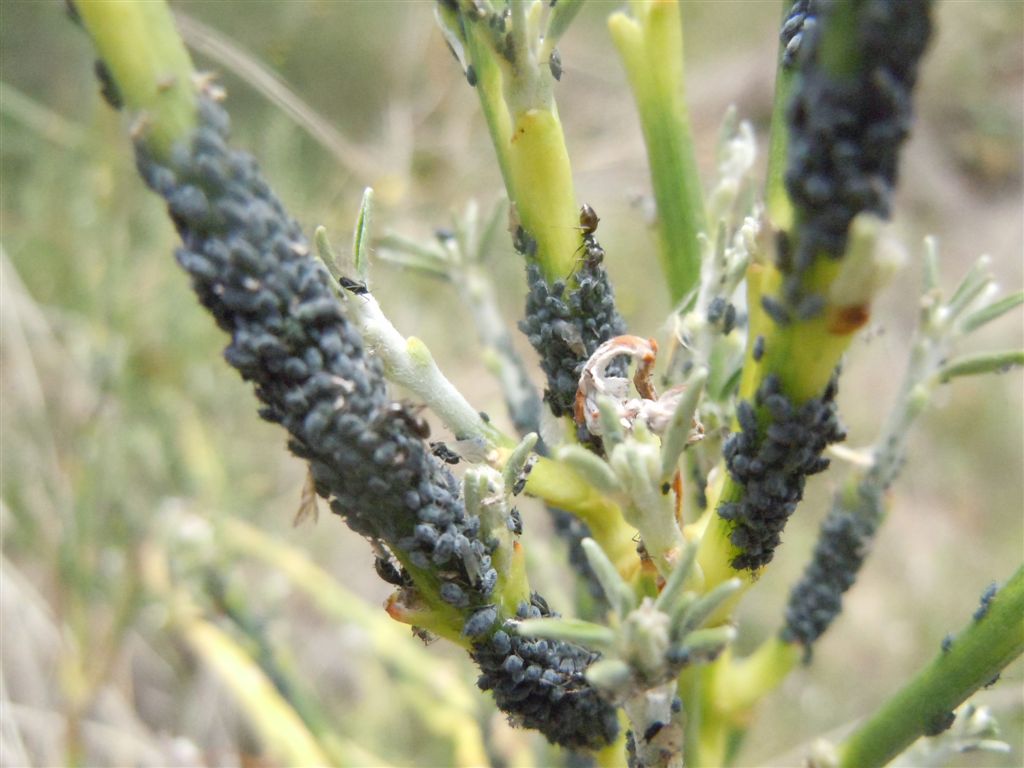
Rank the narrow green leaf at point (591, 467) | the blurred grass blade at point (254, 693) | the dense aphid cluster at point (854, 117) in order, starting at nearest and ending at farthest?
the dense aphid cluster at point (854, 117) < the narrow green leaf at point (591, 467) < the blurred grass blade at point (254, 693)

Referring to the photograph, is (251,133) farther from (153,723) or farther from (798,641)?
(798,641)

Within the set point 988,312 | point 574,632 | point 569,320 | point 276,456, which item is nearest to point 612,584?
point 574,632

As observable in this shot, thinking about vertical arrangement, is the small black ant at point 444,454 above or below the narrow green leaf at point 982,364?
below

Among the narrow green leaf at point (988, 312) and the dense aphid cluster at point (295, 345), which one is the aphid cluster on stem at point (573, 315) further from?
the narrow green leaf at point (988, 312)

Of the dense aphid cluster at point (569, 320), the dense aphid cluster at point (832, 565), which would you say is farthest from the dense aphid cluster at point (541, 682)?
the dense aphid cluster at point (832, 565)

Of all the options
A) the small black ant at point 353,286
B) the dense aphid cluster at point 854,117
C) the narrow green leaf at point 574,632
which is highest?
the small black ant at point 353,286

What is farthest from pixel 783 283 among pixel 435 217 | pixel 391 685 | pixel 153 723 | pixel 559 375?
pixel 435 217

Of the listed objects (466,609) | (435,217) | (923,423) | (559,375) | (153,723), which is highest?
(435,217)
